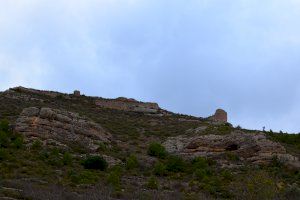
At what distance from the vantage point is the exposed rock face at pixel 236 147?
33406mm

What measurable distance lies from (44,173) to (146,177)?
5797 millimetres

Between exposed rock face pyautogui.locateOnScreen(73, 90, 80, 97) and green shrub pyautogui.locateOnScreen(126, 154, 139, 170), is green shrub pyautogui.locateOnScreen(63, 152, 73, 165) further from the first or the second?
exposed rock face pyautogui.locateOnScreen(73, 90, 80, 97)

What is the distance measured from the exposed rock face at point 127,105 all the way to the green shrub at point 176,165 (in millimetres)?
24113

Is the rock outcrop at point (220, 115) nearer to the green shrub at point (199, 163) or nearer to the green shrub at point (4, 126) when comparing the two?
the green shrub at point (199, 163)

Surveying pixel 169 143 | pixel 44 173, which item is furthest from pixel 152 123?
pixel 44 173

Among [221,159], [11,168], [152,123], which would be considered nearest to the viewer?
[11,168]

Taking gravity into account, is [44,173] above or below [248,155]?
below

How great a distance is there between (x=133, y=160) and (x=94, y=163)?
2.87 metres

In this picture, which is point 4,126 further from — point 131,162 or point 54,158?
point 131,162

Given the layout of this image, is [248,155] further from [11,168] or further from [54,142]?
[11,168]

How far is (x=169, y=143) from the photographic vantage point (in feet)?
126

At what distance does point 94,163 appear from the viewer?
94.0ft

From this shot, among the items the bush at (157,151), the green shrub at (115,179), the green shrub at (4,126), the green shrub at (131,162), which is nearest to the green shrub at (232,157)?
the bush at (157,151)

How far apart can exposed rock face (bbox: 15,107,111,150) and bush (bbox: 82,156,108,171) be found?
3653 millimetres
